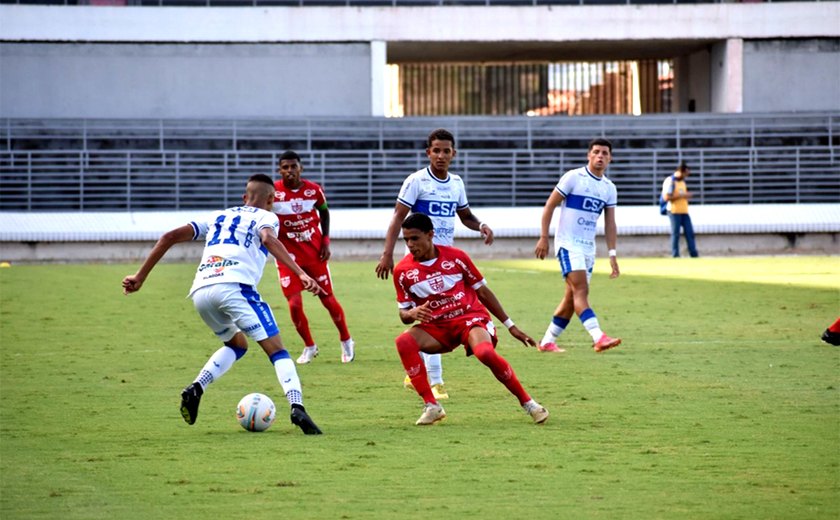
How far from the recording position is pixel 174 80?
139 feet

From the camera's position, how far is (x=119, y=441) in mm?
8586

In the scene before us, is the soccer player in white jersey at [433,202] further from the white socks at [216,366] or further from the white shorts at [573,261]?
the white shorts at [573,261]

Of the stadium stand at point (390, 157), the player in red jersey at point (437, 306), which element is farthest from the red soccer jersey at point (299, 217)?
the stadium stand at point (390, 157)

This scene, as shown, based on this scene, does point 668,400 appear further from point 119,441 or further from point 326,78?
point 326,78

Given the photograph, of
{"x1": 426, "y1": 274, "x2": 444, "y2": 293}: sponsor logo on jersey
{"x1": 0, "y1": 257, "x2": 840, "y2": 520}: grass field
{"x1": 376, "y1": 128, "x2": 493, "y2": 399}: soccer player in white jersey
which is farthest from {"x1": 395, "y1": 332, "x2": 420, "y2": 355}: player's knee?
{"x1": 376, "y1": 128, "x2": 493, "y2": 399}: soccer player in white jersey

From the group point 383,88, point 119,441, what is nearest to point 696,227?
point 383,88

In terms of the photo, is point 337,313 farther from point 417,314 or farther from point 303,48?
point 303,48

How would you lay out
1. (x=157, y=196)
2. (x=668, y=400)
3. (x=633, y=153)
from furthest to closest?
(x=633, y=153)
(x=157, y=196)
(x=668, y=400)

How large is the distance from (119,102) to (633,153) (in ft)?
51.8

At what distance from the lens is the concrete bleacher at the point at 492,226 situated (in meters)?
33.1

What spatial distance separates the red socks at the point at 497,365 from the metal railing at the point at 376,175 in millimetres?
27809

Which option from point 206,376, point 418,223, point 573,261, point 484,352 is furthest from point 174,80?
point 484,352

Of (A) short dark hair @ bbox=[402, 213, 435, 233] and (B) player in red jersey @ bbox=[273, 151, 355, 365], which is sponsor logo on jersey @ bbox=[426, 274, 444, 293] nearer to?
(A) short dark hair @ bbox=[402, 213, 435, 233]

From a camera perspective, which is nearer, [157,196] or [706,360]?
[706,360]
